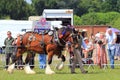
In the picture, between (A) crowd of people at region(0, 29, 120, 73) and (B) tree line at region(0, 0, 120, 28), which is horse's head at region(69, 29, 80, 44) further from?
(B) tree line at region(0, 0, 120, 28)

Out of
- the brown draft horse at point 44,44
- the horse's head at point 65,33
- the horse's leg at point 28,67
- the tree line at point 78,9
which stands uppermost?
the tree line at point 78,9

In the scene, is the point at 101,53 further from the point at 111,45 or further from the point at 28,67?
the point at 28,67

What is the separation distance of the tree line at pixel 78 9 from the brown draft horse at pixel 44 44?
175 feet

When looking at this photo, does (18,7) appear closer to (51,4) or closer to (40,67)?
(51,4)

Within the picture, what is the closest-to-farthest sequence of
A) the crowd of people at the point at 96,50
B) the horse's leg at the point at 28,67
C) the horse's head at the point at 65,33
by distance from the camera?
the horse's head at the point at 65,33, the horse's leg at the point at 28,67, the crowd of people at the point at 96,50

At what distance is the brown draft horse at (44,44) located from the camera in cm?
1825

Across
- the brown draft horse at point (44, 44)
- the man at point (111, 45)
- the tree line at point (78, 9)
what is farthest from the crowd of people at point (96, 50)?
the tree line at point (78, 9)

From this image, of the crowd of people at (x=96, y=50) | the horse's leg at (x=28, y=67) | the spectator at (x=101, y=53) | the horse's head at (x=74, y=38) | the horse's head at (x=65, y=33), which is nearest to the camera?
the horse's head at (x=74, y=38)

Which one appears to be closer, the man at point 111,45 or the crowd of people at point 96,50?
the crowd of people at point 96,50

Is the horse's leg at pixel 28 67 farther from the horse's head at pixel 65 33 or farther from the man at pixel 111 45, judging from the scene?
the man at pixel 111 45

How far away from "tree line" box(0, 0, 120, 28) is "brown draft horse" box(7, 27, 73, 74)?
53364mm

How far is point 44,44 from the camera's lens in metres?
18.6

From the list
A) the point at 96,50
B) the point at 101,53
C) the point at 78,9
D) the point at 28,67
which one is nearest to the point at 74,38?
the point at 28,67

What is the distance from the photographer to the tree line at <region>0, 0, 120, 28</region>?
87438 mm
